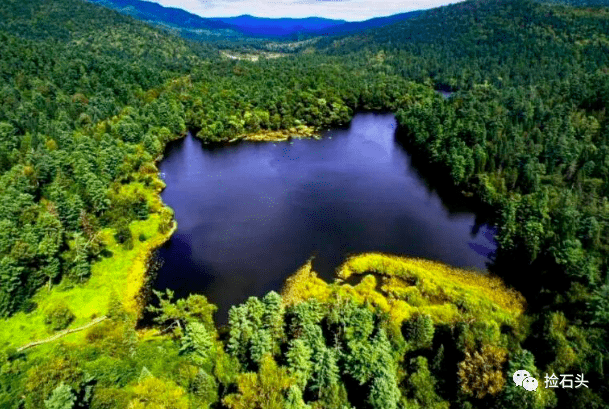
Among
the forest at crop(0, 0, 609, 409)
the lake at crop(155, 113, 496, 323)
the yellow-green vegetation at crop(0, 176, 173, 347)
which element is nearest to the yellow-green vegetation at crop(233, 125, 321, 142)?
the lake at crop(155, 113, 496, 323)

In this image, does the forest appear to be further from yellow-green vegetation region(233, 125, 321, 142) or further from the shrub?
yellow-green vegetation region(233, 125, 321, 142)

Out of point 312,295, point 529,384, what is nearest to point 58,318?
point 312,295

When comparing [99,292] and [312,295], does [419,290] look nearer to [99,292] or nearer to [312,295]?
[312,295]

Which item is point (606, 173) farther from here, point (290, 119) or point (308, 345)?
point (290, 119)

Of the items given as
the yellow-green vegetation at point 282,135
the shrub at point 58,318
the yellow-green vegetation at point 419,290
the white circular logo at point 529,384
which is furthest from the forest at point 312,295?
the yellow-green vegetation at point 282,135
